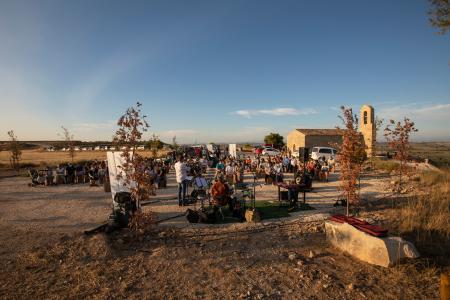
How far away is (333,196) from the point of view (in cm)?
1107

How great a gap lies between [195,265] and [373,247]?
333 centimetres

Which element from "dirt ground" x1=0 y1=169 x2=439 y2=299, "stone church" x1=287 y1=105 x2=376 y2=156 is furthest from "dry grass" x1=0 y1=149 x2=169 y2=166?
"dirt ground" x1=0 y1=169 x2=439 y2=299

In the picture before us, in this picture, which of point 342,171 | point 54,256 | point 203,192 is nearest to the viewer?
point 54,256

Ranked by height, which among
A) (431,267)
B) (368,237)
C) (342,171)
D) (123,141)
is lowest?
(431,267)

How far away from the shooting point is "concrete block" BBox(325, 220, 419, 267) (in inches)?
192

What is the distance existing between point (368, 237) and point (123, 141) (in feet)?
18.3

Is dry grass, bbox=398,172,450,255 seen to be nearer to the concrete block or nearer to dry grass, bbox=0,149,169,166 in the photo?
the concrete block

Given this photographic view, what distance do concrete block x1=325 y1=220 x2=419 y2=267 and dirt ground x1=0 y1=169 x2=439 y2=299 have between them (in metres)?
0.16

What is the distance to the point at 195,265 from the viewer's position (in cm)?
521

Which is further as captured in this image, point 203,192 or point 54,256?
point 203,192

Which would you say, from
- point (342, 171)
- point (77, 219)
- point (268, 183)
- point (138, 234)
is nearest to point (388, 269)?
point (342, 171)

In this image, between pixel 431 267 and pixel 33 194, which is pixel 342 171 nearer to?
pixel 431 267

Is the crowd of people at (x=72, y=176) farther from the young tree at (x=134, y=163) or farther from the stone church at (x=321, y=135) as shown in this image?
the stone church at (x=321, y=135)

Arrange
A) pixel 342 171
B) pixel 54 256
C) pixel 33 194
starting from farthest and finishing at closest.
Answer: pixel 33 194
pixel 342 171
pixel 54 256
